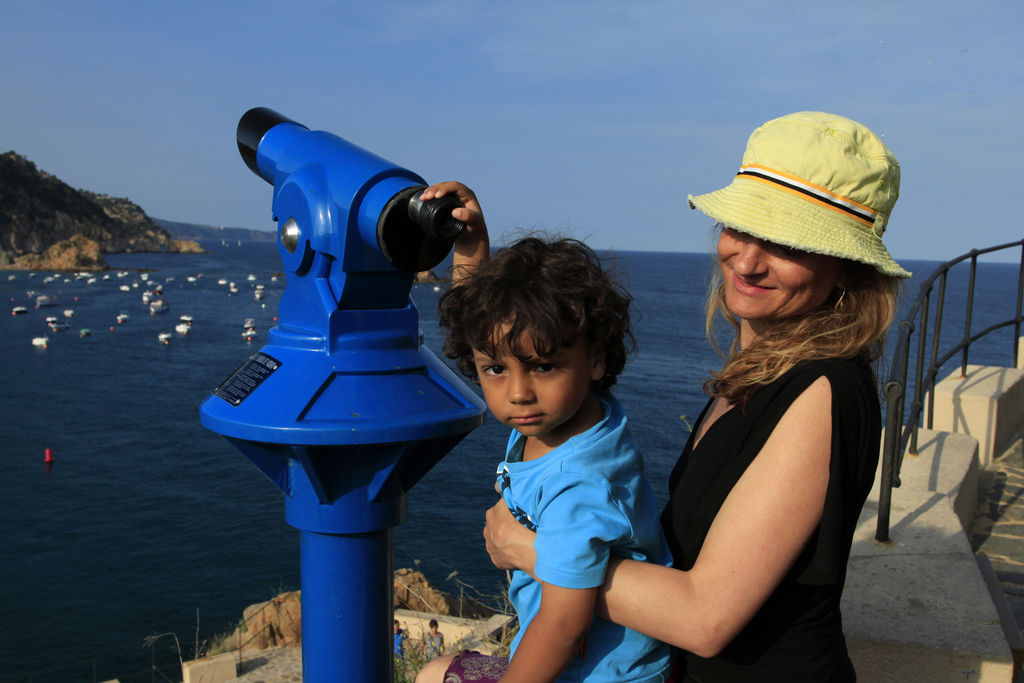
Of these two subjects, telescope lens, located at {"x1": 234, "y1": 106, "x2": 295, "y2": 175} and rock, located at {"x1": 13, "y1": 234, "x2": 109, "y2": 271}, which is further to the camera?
rock, located at {"x1": 13, "y1": 234, "x2": 109, "y2": 271}

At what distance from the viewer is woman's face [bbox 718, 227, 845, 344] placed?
1.35 meters

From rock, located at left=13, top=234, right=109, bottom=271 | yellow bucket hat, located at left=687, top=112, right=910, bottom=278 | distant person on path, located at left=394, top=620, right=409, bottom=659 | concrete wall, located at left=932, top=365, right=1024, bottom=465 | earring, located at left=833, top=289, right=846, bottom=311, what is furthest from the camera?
rock, located at left=13, top=234, right=109, bottom=271

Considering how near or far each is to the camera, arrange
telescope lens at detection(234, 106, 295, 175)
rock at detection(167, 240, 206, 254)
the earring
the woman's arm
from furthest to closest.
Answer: rock at detection(167, 240, 206, 254) < telescope lens at detection(234, 106, 295, 175) < the earring < the woman's arm

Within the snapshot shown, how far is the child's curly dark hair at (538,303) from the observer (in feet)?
4.31

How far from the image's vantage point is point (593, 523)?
1.21 meters

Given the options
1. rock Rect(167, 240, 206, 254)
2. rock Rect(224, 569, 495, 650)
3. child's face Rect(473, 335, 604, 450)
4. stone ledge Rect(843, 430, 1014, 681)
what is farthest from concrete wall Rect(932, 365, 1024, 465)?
rock Rect(167, 240, 206, 254)

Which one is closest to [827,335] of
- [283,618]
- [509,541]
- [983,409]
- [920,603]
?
[509,541]

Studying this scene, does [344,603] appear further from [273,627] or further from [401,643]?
[273,627]

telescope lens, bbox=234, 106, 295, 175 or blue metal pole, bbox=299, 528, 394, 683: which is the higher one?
telescope lens, bbox=234, 106, 295, 175

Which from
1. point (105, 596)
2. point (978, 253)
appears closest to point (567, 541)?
point (978, 253)

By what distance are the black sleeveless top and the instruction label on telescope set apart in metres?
0.82

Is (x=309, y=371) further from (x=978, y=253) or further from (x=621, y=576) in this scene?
(x=978, y=253)

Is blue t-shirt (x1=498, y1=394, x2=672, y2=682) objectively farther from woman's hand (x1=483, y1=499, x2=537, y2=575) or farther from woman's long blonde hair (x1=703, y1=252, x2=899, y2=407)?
woman's long blonde hair (x1=703, y1=252, x2=899, y2=407)

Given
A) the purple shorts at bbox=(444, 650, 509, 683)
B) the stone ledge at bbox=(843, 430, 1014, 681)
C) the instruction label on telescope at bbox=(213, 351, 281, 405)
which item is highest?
the instruction label on telescope at bbox=(213, 351, 281, 405)
